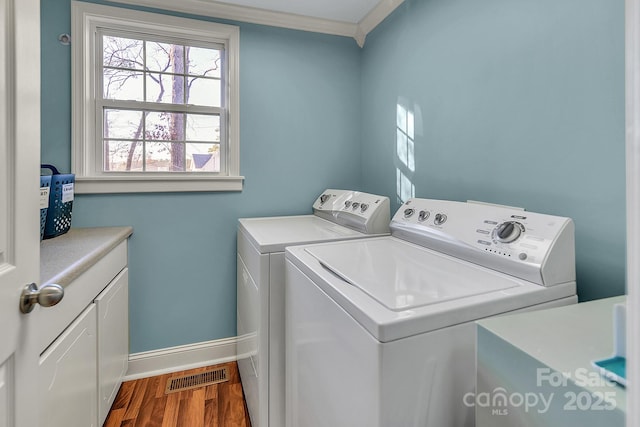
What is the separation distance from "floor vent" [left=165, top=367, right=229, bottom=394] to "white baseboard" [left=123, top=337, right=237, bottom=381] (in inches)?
3.7

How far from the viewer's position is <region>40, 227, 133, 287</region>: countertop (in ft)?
3.58

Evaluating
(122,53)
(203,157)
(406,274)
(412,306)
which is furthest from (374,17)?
(412,306)

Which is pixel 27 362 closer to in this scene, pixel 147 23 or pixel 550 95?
pixel 550 95

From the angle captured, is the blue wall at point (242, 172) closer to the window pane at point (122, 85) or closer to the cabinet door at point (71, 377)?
the window pane at point (122, 85)

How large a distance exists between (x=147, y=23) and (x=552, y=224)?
7.76ft

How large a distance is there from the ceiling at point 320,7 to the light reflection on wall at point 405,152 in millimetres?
721

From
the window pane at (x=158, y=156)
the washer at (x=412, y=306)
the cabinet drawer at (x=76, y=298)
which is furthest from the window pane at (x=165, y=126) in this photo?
the washer at (x=412, y=306)

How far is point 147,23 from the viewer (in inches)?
78.6

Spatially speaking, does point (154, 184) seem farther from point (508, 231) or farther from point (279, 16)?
point (508, 231)

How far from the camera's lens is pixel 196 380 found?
2.02 m

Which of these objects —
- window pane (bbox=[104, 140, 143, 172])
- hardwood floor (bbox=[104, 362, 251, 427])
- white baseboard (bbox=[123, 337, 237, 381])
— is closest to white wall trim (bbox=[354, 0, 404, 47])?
window pane (bbox=[104, 140, 143, 172])

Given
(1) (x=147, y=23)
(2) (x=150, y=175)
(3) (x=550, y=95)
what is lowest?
(2) (x=150, y=175)

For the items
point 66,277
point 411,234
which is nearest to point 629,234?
point 411,234

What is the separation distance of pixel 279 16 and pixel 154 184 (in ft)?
4.55
